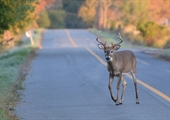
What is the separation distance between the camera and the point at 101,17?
79.0 metres

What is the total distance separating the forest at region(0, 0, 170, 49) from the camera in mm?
27494

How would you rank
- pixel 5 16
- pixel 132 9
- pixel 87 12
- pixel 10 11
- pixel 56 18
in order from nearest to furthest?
pixel 5 16, pixel 10 11, pixel 132 9, pixel 87 12, pixel 56 18

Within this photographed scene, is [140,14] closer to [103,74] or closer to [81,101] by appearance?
[103,74]

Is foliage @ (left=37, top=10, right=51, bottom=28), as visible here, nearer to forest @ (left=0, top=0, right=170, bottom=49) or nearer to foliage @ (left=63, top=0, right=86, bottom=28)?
forest @ (left=0, top=0, right=170, bottom=49)

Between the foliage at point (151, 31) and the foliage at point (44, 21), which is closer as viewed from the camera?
the foliage at point (151, 31)

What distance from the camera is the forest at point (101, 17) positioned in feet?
90.2

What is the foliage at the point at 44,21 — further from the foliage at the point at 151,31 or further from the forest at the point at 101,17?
the foliage at the point at 151,31

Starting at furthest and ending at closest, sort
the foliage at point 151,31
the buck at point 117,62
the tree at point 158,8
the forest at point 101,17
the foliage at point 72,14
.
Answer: the foliage at point 72,14 < the tree at point 158,8 < the foliage at point 151,31 < the forest at point 101,17 < the buck at point 117,62

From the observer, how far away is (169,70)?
72.7ft

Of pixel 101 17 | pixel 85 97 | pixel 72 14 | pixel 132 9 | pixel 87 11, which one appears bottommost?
pixel 72 14

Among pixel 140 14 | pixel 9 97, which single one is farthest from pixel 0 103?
pixel 140 14

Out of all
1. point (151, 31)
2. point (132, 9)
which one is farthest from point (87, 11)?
point (151, 31)

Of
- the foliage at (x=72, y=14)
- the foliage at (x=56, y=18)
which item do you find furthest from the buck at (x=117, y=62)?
the foliage at (x=72, y=14)

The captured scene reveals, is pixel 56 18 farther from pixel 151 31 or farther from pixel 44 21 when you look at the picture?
pixel 151 31
